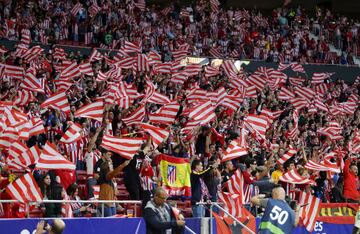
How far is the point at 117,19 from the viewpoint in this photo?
Result: 119ft

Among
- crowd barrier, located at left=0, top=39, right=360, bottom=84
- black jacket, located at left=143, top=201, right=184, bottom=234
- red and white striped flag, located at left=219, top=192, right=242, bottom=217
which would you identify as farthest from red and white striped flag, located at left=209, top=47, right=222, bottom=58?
black jacket, located at left=143, top=201, right=184, bottom=234

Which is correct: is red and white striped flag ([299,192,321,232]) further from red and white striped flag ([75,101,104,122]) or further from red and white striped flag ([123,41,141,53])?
red and white striped flag ([123,41,141,53])

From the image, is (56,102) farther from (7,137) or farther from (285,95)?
(285,95)

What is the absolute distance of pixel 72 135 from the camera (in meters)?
19.1

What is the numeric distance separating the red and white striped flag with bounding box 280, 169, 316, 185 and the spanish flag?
279cm

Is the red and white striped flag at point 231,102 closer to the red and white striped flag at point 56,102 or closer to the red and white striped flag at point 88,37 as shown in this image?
the red and white striped flag at point 56,102

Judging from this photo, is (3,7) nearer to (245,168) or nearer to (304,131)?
(304,131)

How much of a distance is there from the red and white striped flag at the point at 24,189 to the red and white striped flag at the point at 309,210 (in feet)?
21.9

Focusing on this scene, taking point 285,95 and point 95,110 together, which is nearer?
point 95,110

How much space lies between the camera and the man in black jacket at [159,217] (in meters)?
14.5

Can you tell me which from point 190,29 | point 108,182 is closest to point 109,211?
point 108,182

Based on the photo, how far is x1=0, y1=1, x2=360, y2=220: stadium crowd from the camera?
18.6m

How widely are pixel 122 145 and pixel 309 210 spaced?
184 inches

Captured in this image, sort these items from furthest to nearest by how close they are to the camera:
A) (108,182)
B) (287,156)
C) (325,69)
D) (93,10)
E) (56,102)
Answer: (325,69)
(93,10)
(287,156)
(56,102)
(108,182)
